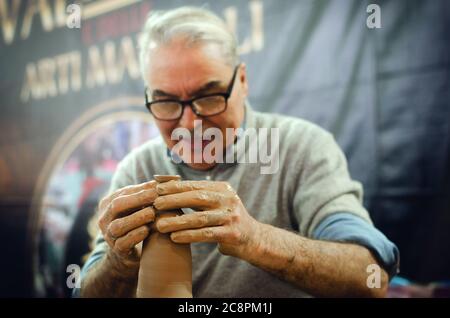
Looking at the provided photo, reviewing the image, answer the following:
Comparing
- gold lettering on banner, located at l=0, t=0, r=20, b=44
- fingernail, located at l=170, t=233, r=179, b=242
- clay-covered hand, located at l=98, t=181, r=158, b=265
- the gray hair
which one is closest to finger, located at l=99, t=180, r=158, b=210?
clay-covered hand, located at l=98, t=181, r=158, b=265

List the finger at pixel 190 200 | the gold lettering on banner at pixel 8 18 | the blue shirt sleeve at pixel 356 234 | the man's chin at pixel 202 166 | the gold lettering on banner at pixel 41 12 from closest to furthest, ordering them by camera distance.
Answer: the finger at pixel 190 200
the blue shirt sleeve at pixel 356 234
the man's chin at pixel 202 166
the gold lettering on banner at pixel 41 12
the gold lettering on banner at pixel 8 18

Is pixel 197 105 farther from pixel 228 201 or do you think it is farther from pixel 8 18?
pixel 8 18

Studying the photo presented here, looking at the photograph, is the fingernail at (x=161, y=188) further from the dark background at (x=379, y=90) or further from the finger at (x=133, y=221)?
the dark background at (x=379, y=90)

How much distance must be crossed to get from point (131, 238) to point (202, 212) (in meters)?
0.16

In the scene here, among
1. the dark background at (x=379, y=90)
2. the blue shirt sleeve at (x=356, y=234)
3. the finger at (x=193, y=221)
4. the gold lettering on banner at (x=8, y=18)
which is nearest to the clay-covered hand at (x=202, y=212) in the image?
the finger at (x=193, y=221)

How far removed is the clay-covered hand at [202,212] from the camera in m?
0.78

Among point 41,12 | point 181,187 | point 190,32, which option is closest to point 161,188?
point 181,187

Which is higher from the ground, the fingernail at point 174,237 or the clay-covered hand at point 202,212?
the clay-covered hand at point 202,212

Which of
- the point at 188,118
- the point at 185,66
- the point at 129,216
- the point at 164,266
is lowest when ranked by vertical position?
the point at 164,266

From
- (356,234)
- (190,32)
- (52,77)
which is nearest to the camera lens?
(356,234)

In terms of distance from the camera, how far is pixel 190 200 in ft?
2.55

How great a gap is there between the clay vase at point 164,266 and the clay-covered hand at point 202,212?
0.09ft

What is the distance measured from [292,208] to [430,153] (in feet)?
1.43

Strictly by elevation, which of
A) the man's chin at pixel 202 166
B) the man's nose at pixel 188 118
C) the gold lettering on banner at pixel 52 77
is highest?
the gold lettering on banner at pixel 52 77
